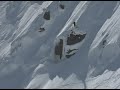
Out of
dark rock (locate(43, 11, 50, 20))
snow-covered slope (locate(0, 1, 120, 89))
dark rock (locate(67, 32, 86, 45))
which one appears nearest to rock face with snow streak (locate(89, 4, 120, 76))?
snow-covered slope (locate(0, 1, 120, 89))

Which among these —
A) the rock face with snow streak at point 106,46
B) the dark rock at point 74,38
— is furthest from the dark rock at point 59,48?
the rock face with snow streak at point 106,46

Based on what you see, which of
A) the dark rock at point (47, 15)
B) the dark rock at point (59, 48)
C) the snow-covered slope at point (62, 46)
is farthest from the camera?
the dark rock at point (47, 15)

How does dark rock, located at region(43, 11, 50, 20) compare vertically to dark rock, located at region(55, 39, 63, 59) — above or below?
above

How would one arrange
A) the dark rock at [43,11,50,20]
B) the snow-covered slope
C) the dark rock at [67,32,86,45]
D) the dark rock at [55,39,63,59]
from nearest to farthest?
the snow-covered slope < the dark rock at [55,39,63,59] < the dark rock at [67,32,86,45] < the dark rock at [43,11,50,20]

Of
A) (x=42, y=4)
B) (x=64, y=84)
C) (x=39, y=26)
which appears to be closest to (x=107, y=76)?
(x=64, y=84)

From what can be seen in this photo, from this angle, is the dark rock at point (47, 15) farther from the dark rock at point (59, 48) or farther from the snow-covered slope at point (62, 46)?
the dark rock at point (59, 48)

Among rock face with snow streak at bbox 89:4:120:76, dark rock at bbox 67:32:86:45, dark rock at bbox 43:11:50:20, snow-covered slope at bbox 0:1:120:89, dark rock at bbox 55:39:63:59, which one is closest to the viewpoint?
rock face with snow streak at bbox 89:4:120:76

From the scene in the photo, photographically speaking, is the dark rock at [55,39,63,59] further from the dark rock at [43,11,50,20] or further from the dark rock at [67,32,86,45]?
the dark rock at [43,11,50,20]

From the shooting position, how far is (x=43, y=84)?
36.0m

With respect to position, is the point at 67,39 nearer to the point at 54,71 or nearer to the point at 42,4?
the point at 54,71

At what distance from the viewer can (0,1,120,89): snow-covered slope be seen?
1394 inches

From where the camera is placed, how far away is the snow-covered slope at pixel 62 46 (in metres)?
35.4

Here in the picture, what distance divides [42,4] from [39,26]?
14.0ft

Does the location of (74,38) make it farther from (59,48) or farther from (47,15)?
(47,15)
